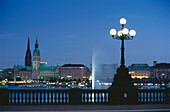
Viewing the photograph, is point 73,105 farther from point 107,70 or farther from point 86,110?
point 107,70

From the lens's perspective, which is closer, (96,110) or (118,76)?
(96,110)

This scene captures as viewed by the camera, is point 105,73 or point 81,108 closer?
point 81,108

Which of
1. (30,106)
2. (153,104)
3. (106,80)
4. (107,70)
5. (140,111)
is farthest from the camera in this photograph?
(106,80)

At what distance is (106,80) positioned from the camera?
330 feet

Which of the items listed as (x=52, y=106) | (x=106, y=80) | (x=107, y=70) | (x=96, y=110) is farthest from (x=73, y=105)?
(x=106, y=80)

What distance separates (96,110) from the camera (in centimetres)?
1319

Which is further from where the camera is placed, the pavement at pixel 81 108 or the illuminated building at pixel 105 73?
the illuminated building at pixel 105 73

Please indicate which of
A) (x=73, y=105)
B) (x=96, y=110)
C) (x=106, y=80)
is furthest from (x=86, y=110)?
(x=106, y=80)

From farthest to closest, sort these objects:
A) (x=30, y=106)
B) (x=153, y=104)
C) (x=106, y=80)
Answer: (x=106, y=80) → (x=153, y=104) → (x=30, y=106)

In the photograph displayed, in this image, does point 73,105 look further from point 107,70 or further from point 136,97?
point 107,70

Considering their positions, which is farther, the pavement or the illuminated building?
the illuminated building

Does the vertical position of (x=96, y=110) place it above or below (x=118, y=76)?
below

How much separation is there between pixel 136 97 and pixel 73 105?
303 cm

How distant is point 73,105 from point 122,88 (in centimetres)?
248
